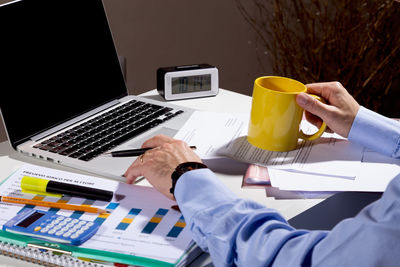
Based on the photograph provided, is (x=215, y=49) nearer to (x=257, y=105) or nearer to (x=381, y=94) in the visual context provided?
(x=381, y=94)

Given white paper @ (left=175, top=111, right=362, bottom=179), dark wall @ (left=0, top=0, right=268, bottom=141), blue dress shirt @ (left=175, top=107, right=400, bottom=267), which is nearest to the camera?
blue dress shirt @ (left=175, top=107, right=400, bottom=267)

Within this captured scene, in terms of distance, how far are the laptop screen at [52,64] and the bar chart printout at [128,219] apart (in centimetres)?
36

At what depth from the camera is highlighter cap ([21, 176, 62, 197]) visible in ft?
2.94

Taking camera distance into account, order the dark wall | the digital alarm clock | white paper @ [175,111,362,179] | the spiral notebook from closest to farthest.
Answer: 1. the spiral notebook
2. white paper @ [175,111,362,179]
3. the digital alarm clock
4. the dark wall

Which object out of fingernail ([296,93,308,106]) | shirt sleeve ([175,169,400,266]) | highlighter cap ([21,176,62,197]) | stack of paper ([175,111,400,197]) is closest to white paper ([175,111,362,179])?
stack of paper ([175,111,400,197])

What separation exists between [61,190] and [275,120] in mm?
445

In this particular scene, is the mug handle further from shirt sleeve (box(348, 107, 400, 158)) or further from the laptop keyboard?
the laptop keyboard

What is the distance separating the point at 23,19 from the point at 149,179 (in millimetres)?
472

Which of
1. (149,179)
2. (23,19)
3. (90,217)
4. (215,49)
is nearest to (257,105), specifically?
(149,179)

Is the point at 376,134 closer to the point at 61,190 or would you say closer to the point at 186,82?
the point at 186,82

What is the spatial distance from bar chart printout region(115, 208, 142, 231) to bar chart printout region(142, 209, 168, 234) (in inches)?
1.2

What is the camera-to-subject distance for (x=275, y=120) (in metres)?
1.05

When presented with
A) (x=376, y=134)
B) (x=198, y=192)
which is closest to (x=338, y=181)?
(x=376, y=134)

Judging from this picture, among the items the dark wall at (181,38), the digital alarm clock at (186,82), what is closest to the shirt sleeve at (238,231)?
the digital alarm clock at (186,82)
